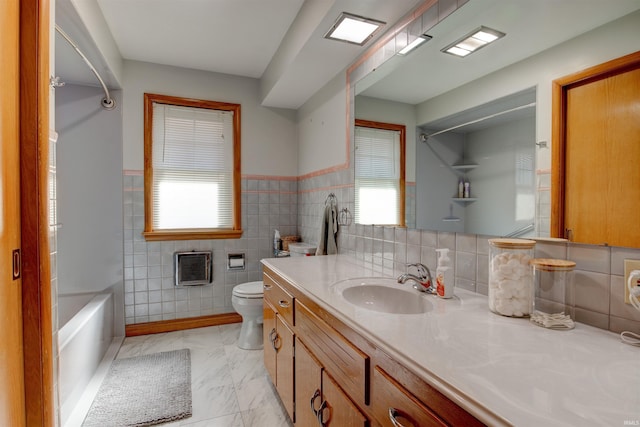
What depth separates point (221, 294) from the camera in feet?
10.3

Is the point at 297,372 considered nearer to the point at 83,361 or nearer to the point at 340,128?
the point at 83,361

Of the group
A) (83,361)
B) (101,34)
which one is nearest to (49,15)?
(101,34)

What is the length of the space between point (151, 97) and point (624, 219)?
10.7 feet

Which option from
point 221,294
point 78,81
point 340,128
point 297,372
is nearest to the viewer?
point 297,372

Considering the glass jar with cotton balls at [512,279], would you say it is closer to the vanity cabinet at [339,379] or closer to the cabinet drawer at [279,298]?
the vanity cabinet at [339,379]

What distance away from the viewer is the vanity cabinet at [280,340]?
5.06 feet

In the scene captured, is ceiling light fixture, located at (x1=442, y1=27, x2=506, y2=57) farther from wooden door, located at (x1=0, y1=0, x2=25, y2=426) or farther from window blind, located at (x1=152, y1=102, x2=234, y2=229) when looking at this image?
window blind, located at (x1=152, y1=102, x2=234, y2=229)

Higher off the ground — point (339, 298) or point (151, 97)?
point (151, 97)

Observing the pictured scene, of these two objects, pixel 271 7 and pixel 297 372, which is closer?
pixel 297 372

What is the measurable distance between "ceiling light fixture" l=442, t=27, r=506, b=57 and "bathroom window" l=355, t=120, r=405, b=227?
446 mm

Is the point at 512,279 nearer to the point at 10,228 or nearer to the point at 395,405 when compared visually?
the point at 395,405

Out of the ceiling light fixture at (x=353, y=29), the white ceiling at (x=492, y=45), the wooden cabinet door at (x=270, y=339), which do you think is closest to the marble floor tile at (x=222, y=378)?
the wooden cabinet door at (x=270, y=339)

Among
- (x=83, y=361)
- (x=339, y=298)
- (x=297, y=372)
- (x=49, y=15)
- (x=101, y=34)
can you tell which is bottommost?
(x=83, y=361)

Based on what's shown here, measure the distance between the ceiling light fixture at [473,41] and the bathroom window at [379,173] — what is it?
446 millimetres
